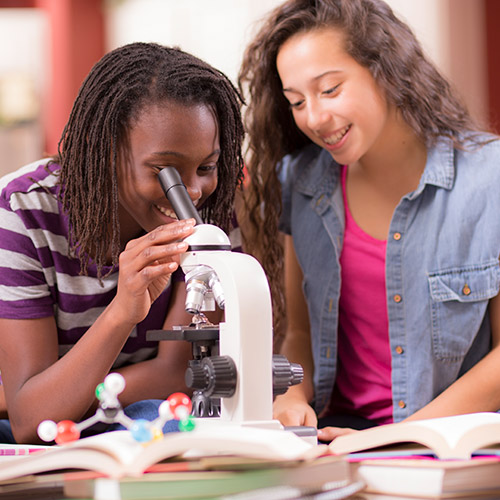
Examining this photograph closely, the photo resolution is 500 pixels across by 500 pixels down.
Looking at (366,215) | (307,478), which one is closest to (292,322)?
(366,215)

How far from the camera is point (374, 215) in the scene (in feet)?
4.81

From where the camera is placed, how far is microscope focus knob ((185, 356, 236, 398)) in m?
0.78

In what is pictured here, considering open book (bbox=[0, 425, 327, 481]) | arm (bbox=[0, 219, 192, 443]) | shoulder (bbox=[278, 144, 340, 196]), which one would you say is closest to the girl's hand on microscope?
arm (bbox=[0, 219, 192, 443])

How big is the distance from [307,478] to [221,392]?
0.20m

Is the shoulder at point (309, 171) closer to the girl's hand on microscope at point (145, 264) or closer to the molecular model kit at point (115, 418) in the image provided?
the girl's hand on microscope at point (145, 264)

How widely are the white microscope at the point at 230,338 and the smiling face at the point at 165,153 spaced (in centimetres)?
17

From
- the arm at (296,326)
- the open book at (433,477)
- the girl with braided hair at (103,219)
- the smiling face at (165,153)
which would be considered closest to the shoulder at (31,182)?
the girl with braided hair at (103,219)

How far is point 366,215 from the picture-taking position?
148 cm

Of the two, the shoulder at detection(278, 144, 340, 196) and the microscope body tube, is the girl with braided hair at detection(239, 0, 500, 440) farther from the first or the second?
the microscope body tube

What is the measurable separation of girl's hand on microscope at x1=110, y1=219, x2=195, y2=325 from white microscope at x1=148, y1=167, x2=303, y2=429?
17mm

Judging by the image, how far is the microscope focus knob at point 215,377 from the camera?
0.78 metres

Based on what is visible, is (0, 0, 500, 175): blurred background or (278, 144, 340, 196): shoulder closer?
(278, 144, 340, 196): shoulder

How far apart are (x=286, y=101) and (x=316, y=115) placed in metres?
0.19

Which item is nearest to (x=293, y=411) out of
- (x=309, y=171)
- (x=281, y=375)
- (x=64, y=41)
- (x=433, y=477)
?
(x=281, y=375)
